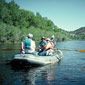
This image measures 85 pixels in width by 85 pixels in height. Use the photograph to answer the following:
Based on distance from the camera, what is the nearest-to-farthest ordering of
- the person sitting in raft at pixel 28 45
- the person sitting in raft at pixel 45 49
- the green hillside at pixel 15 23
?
the person sitting in raft at pixel 28 45 < the person sitting in raft at pixel 45 49 < the green hillside at pixel 15 23

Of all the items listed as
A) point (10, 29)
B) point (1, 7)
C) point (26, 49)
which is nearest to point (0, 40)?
point (10, 29)

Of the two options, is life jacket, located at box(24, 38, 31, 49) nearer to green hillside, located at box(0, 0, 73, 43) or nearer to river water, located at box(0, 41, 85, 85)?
river water, located at box(0, 41, 85, 85)

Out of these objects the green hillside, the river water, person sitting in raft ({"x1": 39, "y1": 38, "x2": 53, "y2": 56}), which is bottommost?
the river water

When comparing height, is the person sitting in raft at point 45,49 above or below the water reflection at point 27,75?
above

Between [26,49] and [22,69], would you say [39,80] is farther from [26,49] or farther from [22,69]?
[26,49]

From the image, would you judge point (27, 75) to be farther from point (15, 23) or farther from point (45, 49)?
point (15, 23)

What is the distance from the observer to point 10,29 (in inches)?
3558

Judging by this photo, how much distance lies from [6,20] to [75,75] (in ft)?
293

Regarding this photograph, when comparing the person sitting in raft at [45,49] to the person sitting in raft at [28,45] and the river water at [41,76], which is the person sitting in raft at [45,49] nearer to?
the person sitting in raft at [28,45]

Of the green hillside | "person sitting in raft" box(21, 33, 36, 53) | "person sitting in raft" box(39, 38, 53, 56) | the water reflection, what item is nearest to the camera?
the water reflection

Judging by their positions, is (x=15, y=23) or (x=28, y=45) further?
(x=15, y=23)

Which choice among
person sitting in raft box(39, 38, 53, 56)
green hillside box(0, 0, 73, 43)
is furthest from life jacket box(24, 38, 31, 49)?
green hillside box(0, 0, 73, 43)

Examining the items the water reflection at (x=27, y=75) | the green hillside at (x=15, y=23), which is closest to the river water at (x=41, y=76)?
the water reflection at (x=27, y=75)

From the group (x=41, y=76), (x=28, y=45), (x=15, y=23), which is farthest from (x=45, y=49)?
(x=15, y=23)
